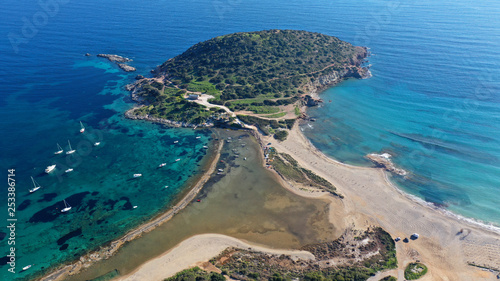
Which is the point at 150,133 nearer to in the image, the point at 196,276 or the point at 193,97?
the point at 193,97

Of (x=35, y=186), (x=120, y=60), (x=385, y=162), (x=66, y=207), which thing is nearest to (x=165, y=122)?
(x=35, y=186)

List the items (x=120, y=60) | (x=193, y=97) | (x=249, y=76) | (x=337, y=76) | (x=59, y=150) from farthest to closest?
(x=120, y=60)
(x=337, y=76)
(x=249, y=76)
(x=193, y=97)
(x=59, y=150)

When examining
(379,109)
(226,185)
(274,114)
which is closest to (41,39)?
(274,114)

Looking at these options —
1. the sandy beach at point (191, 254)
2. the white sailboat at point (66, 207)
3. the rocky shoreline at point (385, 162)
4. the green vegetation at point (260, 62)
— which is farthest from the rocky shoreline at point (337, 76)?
the white sailboat at point (66, 207)

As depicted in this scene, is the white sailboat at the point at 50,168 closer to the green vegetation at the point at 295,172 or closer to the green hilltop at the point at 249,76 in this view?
the green hilltop at the point at 249,76

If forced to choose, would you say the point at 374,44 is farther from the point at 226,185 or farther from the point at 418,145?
the point at 226,185

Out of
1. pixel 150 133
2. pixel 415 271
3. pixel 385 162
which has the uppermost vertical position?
pixel 385 162

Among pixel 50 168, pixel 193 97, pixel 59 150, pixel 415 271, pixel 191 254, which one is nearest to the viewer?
pixel 415 271

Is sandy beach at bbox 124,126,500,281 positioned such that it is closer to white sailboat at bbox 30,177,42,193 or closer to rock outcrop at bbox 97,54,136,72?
white sailboat at bbox 30,177,42,193
